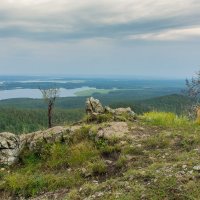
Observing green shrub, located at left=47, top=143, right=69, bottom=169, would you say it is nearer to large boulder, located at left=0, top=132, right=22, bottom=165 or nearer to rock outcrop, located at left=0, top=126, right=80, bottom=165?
rock outcrop, located at left=0, top=126, right=80, bottom=165

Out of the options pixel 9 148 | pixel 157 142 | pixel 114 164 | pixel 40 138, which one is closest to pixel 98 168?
pixel 114 164

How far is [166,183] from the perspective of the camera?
7.28 meters

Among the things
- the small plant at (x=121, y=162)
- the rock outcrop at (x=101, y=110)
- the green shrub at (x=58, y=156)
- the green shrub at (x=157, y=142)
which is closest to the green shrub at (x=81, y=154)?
the green shrub at (x=58, y=156)

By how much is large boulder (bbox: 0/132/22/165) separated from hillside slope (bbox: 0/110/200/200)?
0.28 metres

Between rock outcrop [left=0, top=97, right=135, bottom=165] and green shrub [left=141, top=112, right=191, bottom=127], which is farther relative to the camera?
green shrub [left=141, top=112, right=191, bottom=127]

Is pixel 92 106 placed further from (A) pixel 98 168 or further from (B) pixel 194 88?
(B) pixel 194 88

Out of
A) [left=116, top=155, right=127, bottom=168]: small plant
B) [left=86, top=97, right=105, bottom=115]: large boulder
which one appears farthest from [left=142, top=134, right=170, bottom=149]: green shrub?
[left=86, top=97, right=105, bottom=115]: large boulder

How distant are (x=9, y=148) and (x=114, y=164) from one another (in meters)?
4.12

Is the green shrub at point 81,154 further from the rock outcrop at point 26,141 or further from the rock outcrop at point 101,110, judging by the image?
the rock outcrop at point 101,110

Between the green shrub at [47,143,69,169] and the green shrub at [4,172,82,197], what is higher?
the green shrub at [47,143,69,169]

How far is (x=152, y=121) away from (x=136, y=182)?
18.7 feet

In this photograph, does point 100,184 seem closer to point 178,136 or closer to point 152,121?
point 178,136

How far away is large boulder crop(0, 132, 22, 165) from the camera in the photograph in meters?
11.4

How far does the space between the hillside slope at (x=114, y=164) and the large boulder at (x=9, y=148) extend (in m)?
0.28
